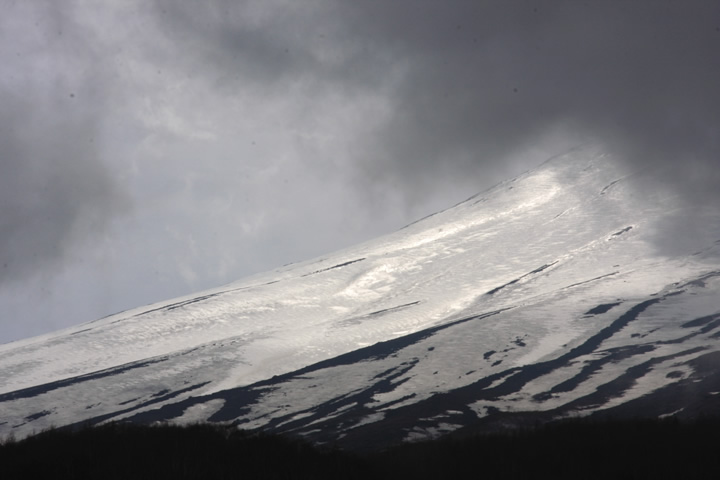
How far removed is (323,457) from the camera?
611 inches

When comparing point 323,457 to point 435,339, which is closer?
point 323,457

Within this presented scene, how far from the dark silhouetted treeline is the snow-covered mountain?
17.3 meters

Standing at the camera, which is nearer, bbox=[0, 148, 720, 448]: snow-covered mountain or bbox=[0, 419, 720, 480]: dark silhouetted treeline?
bbox=[0, 419, 720, 480]: dark silhouetted treeline

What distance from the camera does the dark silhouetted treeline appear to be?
1278cm

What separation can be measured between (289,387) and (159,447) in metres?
50.1

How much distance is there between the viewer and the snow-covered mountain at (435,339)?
1999 inches

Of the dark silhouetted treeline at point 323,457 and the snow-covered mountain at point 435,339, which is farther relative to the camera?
the snow-covered mountain at point 435,339

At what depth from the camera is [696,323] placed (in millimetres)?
71875

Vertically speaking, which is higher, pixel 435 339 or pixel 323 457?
pixel 435 339

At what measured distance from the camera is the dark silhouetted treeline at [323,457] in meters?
12.8

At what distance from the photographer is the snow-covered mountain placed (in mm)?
50781

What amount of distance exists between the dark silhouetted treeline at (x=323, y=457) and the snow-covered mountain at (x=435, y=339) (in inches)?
681

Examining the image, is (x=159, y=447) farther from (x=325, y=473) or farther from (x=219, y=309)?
(x=219, y=309)

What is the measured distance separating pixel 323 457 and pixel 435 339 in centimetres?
6122
